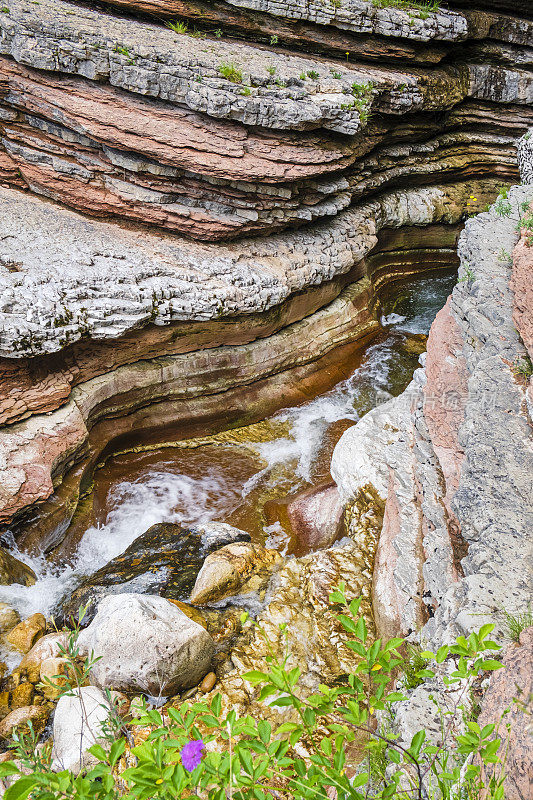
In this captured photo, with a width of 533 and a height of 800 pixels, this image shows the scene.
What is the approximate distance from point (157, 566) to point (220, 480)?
72.1 inches

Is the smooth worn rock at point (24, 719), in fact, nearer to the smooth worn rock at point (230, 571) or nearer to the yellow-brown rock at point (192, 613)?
the yellow-brown rock at point (192, 613)

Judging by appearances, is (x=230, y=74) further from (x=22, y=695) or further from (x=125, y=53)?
(x=22, y=695)

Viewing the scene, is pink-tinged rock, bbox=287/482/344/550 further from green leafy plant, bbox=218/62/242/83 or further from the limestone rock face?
green leafy plant, bbox=218/62/242/83

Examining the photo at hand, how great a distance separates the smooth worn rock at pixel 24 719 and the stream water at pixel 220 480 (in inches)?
53.5

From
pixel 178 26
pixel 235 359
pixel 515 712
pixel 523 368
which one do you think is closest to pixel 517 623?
pixel 515 712

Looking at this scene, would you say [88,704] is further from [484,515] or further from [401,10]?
[401,10]

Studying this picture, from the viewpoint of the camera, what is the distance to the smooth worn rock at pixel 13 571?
19.2ft

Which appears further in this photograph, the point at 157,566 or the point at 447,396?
the point at 157,566

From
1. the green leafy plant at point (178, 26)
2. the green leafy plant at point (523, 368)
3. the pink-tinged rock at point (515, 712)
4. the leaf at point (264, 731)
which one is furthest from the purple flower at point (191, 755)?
the green leafy plant at point (178, 26)

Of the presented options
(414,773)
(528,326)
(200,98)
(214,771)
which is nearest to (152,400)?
(200,98)

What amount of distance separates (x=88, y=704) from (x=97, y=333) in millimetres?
4229

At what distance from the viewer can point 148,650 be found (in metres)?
4.18

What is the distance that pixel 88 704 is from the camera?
4.10 metres

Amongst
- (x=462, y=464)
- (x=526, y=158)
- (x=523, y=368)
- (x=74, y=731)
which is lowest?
(x=74, y=731)
